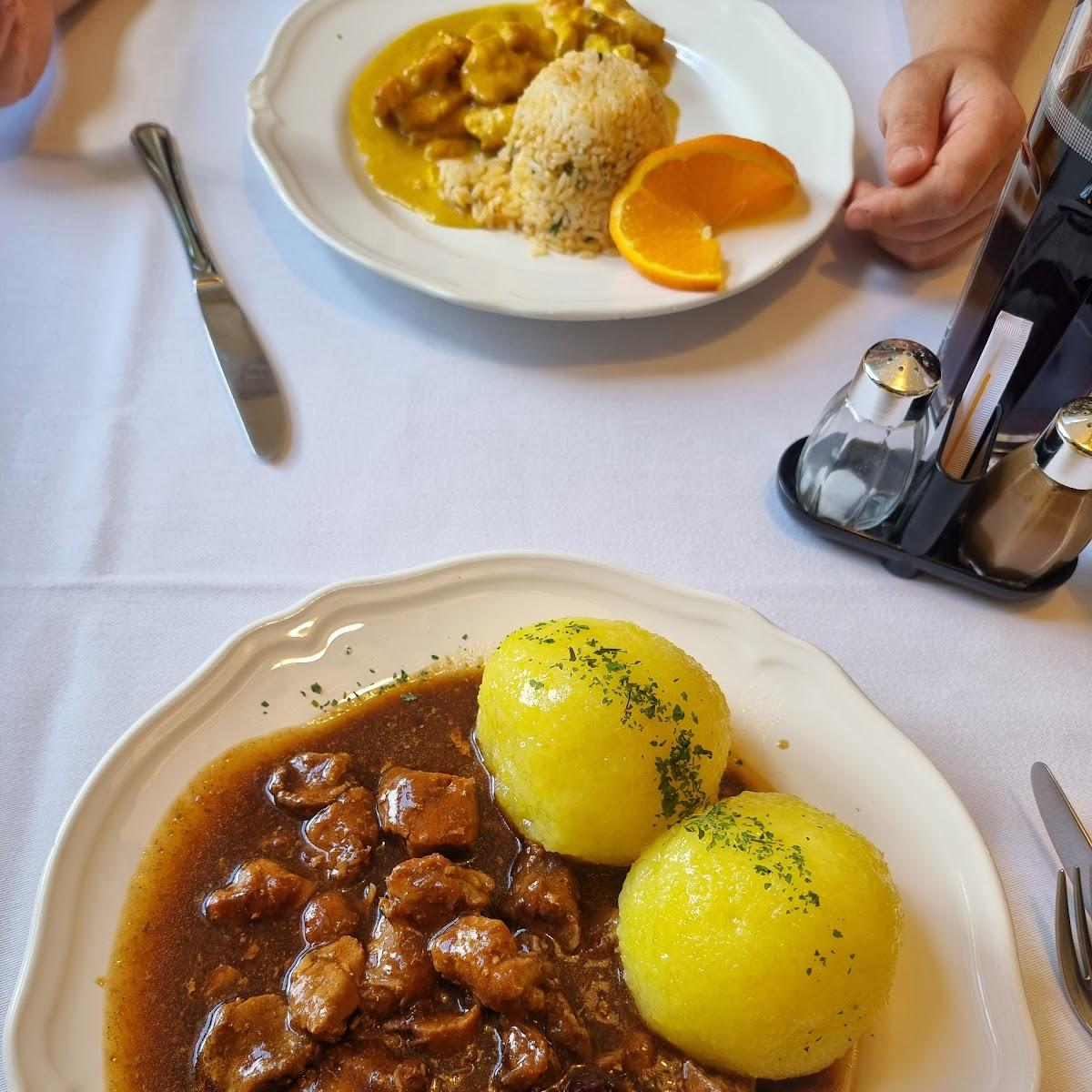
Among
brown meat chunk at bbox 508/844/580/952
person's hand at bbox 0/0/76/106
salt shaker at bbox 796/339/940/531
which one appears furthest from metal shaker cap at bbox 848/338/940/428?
person's hand at bbox 0/0/76/106

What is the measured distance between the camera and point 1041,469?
1.39m

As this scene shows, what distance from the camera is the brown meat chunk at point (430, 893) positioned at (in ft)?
3.76

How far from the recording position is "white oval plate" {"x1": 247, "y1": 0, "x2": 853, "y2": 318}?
1834mm

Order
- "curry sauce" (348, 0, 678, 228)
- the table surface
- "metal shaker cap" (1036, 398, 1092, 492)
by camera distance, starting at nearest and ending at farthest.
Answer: "metal shaker cap" (1036, 398, 1092, 492), the table surface, "curry sauce" (348, 0, 678, 228)

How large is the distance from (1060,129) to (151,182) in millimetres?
1754

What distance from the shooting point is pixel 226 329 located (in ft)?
6.12

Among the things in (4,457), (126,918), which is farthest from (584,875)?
(4,457)

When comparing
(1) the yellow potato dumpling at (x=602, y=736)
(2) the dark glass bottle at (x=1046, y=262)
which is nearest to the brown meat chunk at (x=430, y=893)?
(1) the yellow potato dumpling at (x=602, y=736)

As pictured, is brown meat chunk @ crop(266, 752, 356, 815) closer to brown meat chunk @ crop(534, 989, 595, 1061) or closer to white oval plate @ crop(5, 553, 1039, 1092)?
white oval plate @ crop(5, 553, 1039, 1092)

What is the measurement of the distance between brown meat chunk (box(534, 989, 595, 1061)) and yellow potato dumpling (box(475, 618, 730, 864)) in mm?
168

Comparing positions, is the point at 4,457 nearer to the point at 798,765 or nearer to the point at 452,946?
the point at 452,946

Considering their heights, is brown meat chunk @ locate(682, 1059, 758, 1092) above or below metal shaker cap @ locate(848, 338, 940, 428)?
below

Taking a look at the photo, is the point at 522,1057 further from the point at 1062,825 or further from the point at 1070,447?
the point at 1070,447

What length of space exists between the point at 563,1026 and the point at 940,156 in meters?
1.76
